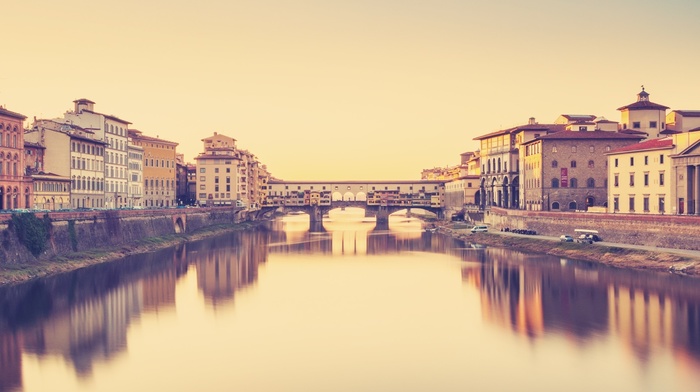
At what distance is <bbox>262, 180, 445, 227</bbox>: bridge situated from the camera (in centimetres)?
14138

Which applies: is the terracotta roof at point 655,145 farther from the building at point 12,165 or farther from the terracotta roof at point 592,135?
the building at point 12,165

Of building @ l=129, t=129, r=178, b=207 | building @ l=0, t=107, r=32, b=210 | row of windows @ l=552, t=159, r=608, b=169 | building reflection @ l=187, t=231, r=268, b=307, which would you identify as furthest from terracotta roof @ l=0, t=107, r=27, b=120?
row of windows @ l=552, t=159, r=608, b=169

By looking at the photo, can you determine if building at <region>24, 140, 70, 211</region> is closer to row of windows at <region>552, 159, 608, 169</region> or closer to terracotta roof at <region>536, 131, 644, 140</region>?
terracotta roof at <region>536, 131, 644, 140</region>

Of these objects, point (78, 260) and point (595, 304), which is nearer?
point (595, 304)

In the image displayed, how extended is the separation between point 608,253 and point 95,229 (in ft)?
156

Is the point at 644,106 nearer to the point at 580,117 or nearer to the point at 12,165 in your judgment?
the point at 580,117

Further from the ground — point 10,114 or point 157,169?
point 10,114

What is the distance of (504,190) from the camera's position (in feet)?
341

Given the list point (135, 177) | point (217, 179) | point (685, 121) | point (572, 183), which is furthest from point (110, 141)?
point (685, 121)

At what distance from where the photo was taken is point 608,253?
2314 inches

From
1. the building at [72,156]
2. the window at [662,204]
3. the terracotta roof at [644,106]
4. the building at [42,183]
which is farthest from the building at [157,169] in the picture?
the window at [662,204]

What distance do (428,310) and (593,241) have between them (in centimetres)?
3011

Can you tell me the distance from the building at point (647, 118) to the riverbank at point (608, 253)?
25528 mm

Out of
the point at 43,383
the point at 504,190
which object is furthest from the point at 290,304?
the point at 504,190
